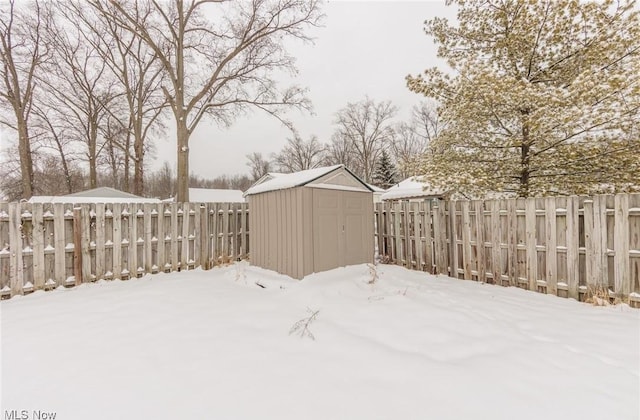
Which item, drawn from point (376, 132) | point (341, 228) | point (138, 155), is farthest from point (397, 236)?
point (376, 132)

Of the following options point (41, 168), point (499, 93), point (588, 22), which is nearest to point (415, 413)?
point (499, 93)

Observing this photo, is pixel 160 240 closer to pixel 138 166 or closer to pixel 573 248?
pixel 573 248

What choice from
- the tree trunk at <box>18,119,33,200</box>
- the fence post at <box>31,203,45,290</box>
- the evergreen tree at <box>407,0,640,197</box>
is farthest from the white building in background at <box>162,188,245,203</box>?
the evergreen tree at <box>407,0,640,197</box>

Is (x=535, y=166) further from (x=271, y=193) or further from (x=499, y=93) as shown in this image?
(x=271, y=193)

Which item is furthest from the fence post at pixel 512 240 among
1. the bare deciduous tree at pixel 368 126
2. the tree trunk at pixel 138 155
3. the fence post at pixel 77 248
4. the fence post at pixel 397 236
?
the bare deciduous tree at pixel 368 126

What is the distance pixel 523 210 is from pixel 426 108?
28.7 metres

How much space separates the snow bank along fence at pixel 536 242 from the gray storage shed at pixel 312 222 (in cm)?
126

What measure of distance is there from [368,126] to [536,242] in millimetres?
29959

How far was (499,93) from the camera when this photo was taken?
481 cm

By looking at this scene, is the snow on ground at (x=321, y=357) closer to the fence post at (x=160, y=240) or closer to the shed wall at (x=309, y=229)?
the shed wall at (x=309, y=229)

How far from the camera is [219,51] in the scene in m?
11.2

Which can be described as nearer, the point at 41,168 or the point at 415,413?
the point at 415,413

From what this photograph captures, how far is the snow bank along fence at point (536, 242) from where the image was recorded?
347 centimetres

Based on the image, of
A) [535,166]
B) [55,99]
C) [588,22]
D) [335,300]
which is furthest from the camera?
[55,99]
